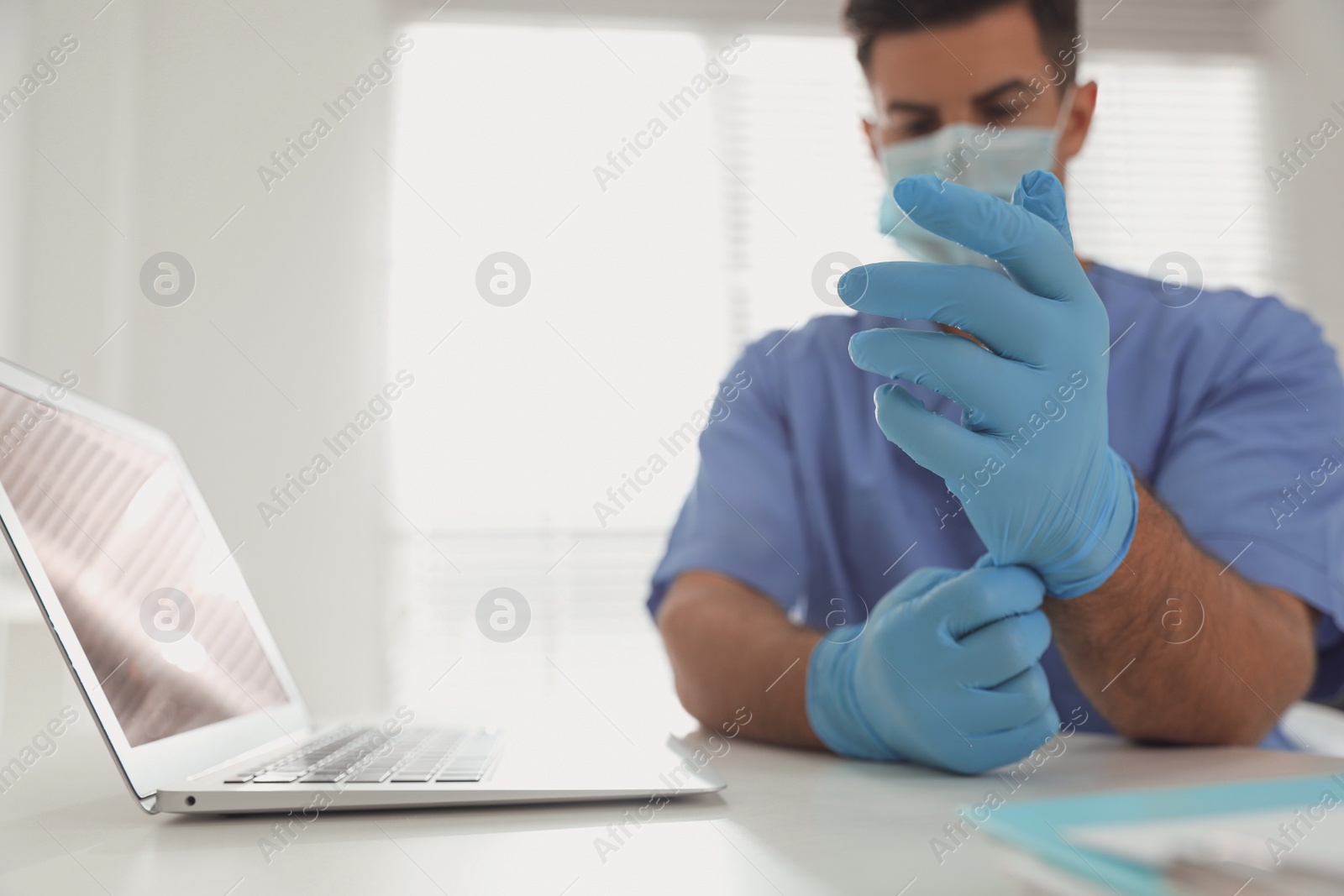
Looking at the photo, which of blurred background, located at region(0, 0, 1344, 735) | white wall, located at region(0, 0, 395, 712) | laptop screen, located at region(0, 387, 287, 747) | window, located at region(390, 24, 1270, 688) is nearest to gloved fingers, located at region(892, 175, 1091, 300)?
laptop screen, located at region(0, 387, 287, 747)

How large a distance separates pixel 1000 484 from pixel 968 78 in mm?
765

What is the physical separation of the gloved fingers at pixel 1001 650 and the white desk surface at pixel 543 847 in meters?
0.07

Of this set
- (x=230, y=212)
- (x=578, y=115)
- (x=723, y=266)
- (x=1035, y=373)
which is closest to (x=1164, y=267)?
(x=723, y=266)

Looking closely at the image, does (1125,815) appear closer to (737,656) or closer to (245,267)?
(737,656)

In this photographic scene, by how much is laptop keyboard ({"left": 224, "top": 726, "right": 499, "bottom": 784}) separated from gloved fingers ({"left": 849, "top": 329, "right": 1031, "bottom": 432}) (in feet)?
1.20

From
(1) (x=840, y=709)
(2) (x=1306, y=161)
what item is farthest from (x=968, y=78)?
(2) (x=1306, y=161)

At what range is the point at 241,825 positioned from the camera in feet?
1.45

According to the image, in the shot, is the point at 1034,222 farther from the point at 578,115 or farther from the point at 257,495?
the point at 578,115

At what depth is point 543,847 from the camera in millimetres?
393

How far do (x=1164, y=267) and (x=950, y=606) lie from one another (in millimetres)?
2283

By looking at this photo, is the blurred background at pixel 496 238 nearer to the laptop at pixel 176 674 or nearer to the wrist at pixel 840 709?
the laptop at pixel 176 674

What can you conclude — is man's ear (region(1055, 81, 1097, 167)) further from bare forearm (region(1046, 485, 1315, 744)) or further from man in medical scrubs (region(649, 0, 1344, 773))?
bare forearm (region(1046, 485, 1315, 744))

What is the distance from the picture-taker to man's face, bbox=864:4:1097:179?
1.10 metres

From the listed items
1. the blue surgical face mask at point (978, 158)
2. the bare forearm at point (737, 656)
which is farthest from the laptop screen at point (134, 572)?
the blue surgical face mask at point (978, 158)
